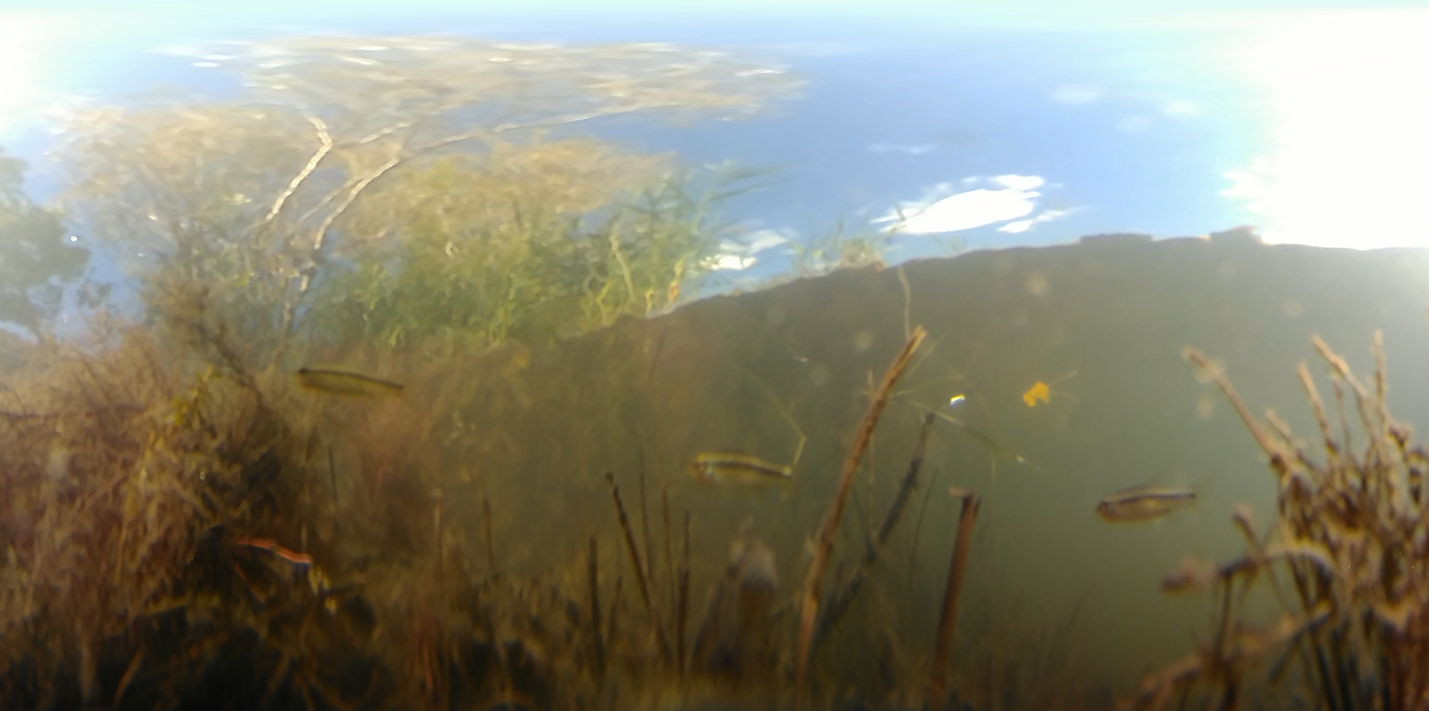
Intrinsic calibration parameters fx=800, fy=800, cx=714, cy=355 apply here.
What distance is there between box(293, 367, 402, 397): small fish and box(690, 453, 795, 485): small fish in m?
1.17

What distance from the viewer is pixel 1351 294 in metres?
3.48

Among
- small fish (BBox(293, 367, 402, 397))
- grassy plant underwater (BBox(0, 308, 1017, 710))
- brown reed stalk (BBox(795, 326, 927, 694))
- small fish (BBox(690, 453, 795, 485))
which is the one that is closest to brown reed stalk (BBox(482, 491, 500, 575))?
grassy plant underwater (BBox(0, 308, 1017, 710))

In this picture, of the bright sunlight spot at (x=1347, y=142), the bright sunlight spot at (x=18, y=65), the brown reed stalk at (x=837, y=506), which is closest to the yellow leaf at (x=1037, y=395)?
the brown reed stalk at (x=837, y=506)

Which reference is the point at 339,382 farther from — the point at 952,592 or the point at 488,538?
the point at 952,592

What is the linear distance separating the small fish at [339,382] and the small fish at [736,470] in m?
1.17

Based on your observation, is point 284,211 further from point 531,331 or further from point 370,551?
point 370,551

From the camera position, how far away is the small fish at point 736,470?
2.52 m

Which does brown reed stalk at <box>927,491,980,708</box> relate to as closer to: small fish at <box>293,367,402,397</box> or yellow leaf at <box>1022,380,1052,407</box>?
yellow leaf at <box>1022,380,1052,407</box>

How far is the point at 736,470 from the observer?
254 centimetres

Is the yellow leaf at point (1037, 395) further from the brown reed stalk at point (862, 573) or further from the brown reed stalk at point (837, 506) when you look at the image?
the brown reed stalk at point (837, 506)

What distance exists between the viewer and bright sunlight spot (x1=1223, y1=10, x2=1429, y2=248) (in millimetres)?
4117

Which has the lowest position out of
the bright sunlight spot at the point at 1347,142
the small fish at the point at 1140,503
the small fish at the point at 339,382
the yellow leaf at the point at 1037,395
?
the small fish at the point at 1140,503

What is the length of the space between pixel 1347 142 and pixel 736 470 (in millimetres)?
4304

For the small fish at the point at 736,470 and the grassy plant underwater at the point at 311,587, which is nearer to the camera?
the grassy plant underwater at the point at 311,587
